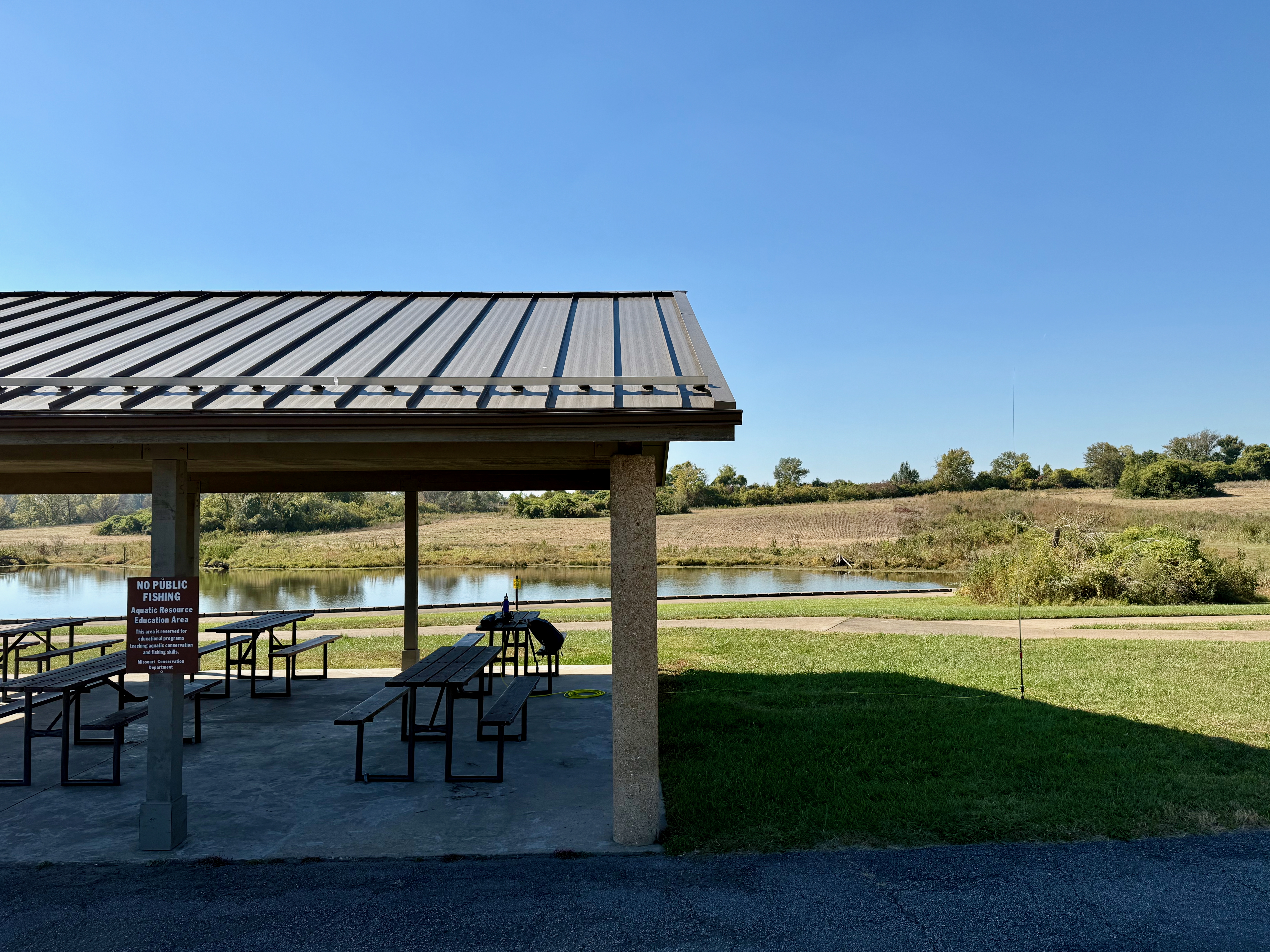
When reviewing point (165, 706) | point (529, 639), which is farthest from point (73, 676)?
point (529, 639)

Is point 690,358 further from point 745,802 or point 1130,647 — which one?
point 1130,647

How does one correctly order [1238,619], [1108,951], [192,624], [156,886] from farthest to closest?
[1238,619], [192,624], [156,886], [1108,951]

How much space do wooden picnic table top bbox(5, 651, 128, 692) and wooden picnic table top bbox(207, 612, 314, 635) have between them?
4.56 ft

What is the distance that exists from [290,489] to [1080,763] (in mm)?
8234

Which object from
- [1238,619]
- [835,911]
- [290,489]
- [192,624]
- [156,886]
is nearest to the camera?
[835,911]

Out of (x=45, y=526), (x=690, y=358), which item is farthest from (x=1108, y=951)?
(x=45, y=526)

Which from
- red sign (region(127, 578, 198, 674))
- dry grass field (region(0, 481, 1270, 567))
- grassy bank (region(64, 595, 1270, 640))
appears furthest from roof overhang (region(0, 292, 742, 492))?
dry grass field (region(0, 481, 1270, 567))

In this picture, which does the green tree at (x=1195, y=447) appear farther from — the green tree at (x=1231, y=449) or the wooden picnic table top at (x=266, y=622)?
the wooden picnic table top at (x=266, y=622)

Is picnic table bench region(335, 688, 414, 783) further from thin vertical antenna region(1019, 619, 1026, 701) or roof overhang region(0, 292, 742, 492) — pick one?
thin vertical antenna region(1019, 619, 1026, 701)

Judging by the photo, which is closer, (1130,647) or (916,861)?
(916,861)

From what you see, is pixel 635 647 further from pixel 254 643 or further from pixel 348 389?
pixel 254 643

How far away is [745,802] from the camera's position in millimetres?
5211

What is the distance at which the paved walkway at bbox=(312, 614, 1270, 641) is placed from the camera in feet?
38.9

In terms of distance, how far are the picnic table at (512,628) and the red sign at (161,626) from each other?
4.19m
